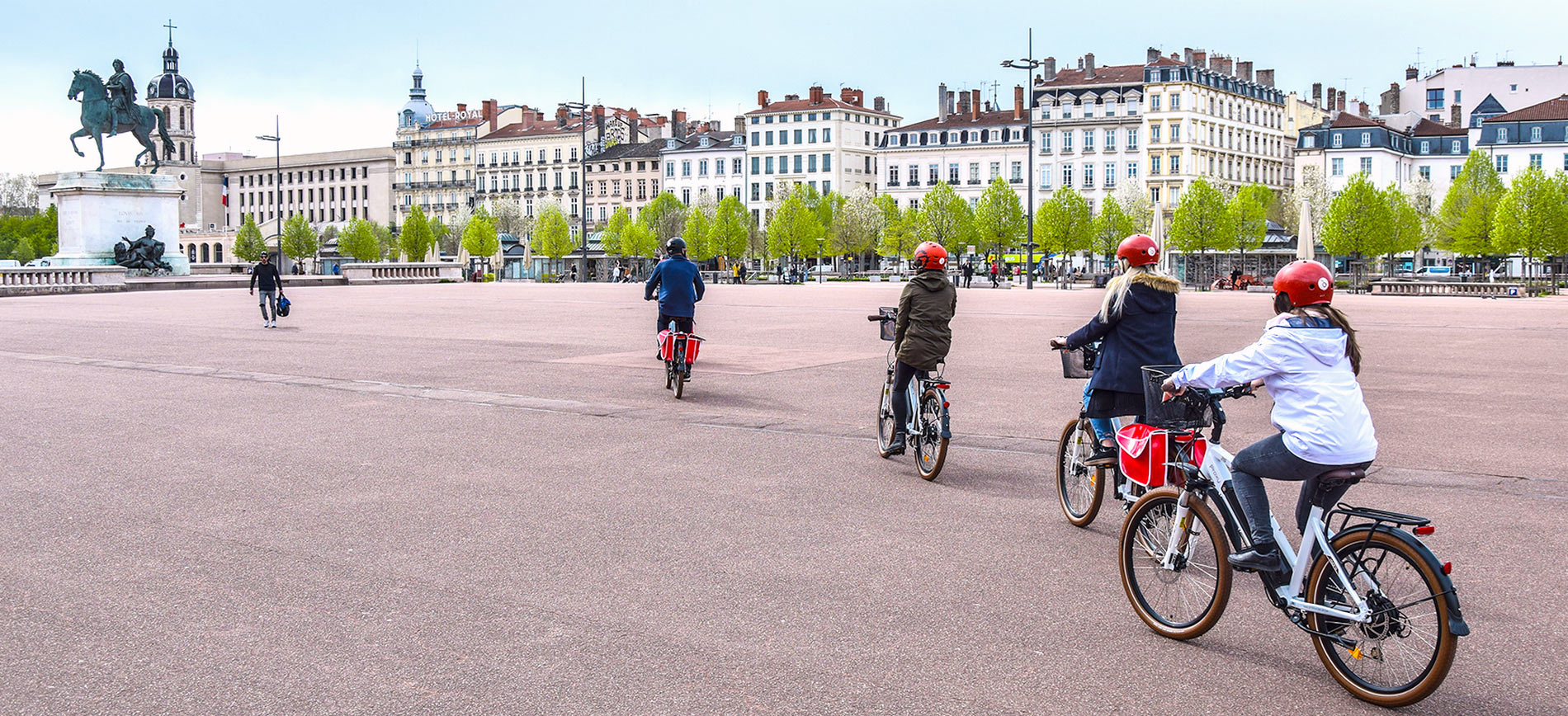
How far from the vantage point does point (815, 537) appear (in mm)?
7121

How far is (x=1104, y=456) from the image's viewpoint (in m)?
7.01

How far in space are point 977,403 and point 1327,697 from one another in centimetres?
851

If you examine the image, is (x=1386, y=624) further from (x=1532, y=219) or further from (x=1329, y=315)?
(x=1532, y=219)

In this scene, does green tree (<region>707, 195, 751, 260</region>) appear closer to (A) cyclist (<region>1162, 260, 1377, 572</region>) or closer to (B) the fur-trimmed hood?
(B) the fur-trimmed hood

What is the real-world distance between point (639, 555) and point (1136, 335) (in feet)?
9.28

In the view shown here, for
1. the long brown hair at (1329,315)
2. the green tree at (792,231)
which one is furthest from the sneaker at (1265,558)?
the green tree at (792,231)

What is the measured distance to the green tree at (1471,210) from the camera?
70.2 m

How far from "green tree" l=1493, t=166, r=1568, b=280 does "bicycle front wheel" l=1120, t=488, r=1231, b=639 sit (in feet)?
209

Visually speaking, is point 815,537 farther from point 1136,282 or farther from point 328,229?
point 328,229

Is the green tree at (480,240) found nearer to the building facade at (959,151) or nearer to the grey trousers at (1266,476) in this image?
the building facade at (959,151)

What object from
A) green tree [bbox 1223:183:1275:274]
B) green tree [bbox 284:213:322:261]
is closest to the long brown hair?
green tree [bbox 1223:183:1275:274]

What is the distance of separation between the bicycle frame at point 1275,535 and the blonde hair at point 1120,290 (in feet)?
5.21

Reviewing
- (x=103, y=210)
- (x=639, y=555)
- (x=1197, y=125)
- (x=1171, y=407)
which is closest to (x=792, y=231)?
(x=1197, y=125)

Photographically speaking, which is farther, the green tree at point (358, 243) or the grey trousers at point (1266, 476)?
the green tree at point (358, 243)
